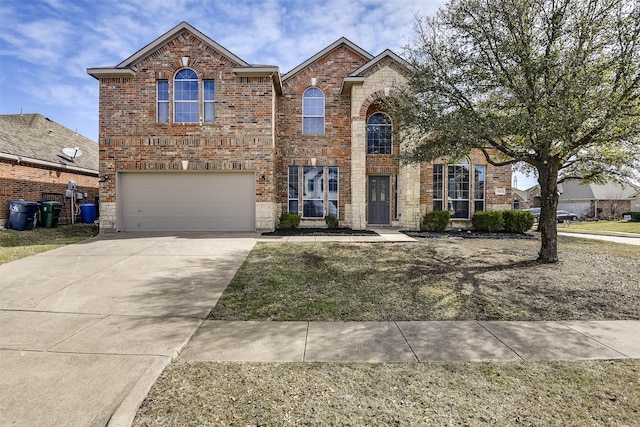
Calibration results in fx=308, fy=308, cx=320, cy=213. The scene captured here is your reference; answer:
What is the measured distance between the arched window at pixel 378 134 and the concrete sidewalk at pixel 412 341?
11235 millimetres

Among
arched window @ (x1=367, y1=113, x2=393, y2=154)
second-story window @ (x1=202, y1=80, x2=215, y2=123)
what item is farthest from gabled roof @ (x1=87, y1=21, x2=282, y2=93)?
arched window @ (x1=367, y1=113, x2=393, y2=154)

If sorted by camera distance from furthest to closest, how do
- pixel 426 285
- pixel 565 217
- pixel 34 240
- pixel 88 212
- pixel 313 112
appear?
pixel 565 217, pixel 88 212, pixel 313 112, pixel 34 240, pixel 426 285

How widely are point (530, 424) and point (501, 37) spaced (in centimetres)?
770

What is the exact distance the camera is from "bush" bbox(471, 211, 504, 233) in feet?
44.0

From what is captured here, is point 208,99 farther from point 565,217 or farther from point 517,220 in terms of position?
point 565,217

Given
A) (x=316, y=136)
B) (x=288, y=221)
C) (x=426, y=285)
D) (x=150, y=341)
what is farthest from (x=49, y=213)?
(x=426, y=285)

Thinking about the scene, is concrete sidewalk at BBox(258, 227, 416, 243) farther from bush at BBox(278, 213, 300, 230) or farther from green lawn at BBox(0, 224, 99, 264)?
green lawn at BBox(0, 224, 99, 264)

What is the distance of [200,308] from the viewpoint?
476cm

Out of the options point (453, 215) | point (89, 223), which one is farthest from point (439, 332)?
point (89, 223)

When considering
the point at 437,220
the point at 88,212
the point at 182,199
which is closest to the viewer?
the point at 182,199

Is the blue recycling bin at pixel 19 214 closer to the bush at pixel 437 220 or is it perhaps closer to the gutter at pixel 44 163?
the gutter at pixel 44 163

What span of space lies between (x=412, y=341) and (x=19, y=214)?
15369 millimetres

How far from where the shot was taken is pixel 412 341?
3.70 m

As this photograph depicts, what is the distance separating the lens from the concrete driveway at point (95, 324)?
2.60 m
